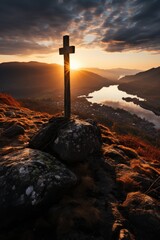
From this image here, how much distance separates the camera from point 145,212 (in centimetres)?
664

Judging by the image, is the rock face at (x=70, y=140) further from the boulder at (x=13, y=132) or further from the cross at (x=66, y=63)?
the boulder at (x=13, y=132)

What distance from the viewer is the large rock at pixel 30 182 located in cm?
622

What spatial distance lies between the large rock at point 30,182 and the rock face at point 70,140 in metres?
1.43

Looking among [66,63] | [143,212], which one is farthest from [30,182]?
[66,63]

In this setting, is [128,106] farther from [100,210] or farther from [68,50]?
[100,210]

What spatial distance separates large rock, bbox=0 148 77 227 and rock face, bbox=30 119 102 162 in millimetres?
1427

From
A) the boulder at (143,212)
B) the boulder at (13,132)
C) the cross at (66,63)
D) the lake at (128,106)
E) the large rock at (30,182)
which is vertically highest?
the cross at (66,63)

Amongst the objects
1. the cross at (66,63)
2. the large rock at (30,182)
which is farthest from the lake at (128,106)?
the large rock at (30,182)

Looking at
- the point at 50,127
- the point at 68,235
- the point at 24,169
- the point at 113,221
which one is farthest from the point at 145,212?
the point at 50,127

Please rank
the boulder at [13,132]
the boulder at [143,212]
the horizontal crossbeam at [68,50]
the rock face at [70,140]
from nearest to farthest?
the boulder at [143,212] < the rock face at [70,140] < the horizontal crossbeam at [68,50] < the boulder at [13,132]

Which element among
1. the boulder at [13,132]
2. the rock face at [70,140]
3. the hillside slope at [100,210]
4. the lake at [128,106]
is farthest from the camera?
the lake at [128,106]

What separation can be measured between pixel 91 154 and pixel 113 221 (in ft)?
14.2

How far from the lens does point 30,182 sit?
21.7 ft

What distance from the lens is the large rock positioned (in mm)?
6223
